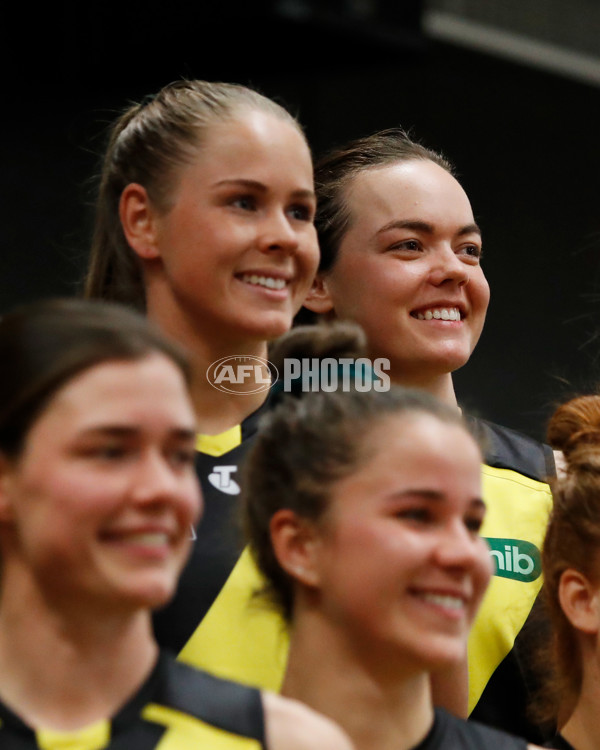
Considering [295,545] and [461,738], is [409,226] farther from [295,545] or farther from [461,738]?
[461,738]

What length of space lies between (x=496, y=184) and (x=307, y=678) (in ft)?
10.5

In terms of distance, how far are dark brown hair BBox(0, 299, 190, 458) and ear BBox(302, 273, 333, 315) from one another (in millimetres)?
949

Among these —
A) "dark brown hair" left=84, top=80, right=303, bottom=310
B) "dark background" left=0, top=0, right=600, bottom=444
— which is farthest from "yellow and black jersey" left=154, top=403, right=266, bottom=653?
"dark background" left=0, top=0, right=600, bottom=444

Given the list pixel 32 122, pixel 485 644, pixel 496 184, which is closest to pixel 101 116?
pixel 32 122

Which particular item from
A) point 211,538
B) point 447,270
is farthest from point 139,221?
point 447,270

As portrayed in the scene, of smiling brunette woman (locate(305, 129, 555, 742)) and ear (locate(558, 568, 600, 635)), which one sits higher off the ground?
smiling brunette woman (locate(305, 129, 555, 742))

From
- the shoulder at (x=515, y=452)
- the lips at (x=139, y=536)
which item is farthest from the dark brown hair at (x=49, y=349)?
the shoulder at (x=515, y=452)

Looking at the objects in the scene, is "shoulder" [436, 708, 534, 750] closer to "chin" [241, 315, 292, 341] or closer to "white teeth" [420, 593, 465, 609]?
"white teeth" [420, 593, 465, 609]

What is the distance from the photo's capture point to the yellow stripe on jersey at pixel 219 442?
6.32 feet

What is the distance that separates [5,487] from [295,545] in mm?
378

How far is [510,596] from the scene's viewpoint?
2168 mm

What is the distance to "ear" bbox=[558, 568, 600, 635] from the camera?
75.9 inches

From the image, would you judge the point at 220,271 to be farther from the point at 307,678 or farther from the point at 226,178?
the point at 307,678

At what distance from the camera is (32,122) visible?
3688 mm
